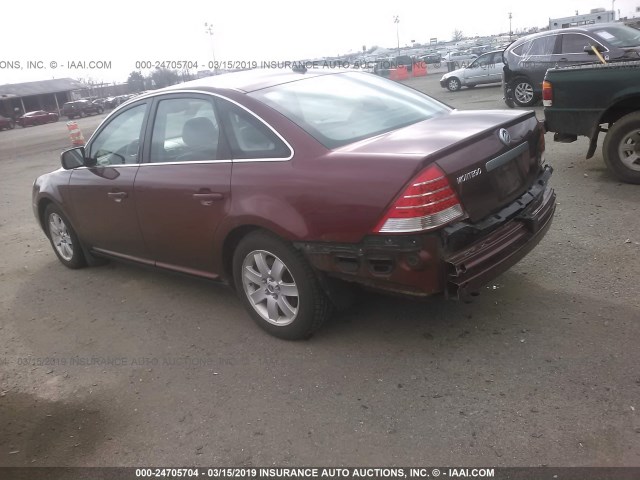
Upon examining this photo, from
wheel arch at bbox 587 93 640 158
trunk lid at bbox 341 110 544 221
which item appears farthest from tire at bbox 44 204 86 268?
wheel arch at bbox 587 93 640 158

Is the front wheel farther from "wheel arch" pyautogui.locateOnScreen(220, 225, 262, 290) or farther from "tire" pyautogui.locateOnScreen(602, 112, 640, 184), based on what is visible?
"wheel arch" pyautogui.locateOnScreen(220, 225, 262, 290)

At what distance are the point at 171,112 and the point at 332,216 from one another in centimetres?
178

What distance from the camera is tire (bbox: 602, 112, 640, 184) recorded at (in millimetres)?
5852

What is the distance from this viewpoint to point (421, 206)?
276 cm

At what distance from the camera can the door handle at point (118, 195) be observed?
429cm

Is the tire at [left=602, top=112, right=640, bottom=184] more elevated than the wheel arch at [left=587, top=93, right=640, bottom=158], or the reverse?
the wheel arch at [left=587, top=93, right=640, bottom=158]

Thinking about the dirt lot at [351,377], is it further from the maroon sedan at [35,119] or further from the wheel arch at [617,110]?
the maroon sedan at [35,119]

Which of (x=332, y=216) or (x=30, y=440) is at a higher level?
(x=332, y=216)

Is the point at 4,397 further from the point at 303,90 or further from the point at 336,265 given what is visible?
the point at 303,90

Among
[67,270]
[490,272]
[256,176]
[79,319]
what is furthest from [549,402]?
[67,270]

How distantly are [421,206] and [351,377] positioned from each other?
1.08m

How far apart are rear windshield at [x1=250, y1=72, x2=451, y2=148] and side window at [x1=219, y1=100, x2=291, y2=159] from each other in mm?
160

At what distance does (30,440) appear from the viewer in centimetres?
298

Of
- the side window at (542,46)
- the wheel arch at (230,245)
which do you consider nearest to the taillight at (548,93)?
the wheel arch at (230,245)
